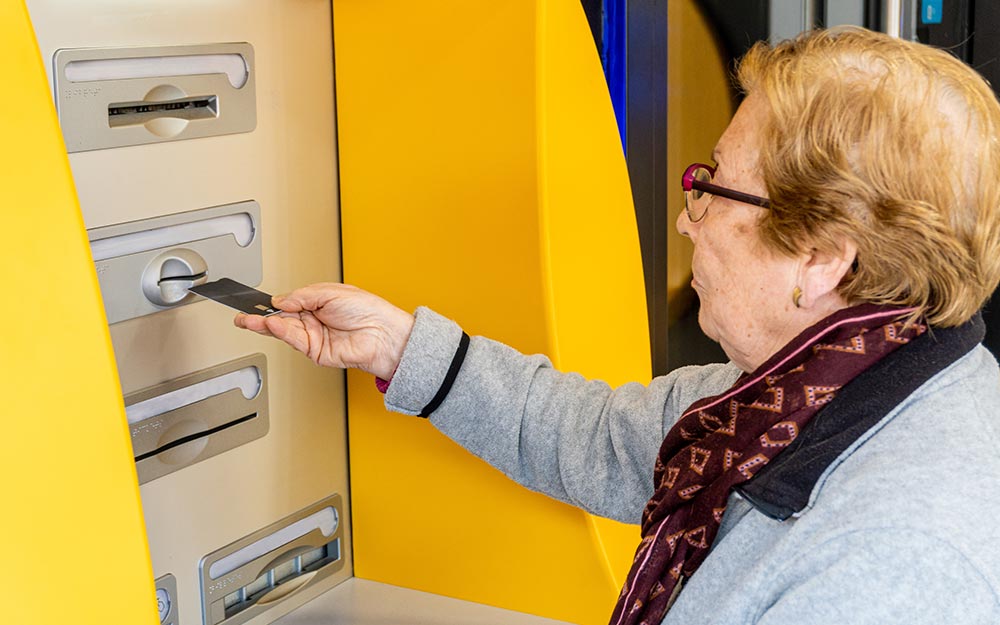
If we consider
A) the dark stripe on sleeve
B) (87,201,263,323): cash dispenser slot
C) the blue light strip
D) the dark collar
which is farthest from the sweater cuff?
the blue light strip

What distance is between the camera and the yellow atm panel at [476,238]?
A: 1569 mm

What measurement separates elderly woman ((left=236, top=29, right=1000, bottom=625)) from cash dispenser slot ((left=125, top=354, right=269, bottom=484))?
1.76 ft

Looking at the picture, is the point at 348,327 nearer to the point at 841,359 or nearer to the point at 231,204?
the point at 231,204

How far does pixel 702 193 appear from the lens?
133 cm

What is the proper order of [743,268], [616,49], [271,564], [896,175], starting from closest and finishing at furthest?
[896,175], [743,268], [271,564], [616,49]

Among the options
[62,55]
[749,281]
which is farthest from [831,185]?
[62,55]

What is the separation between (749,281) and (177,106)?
2.28 ft

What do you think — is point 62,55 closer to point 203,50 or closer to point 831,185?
point 203,50

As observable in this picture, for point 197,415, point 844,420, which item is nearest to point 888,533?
point 844,420

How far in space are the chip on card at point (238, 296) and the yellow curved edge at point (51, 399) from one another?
1.14ft

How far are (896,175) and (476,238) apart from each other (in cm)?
63

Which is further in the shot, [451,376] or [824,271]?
[451,376]

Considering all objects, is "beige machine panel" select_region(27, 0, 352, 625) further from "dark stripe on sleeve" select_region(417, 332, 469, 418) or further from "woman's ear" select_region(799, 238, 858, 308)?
"woman's ear" select_region(799, 238, 858, 308)

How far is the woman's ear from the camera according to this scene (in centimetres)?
119
